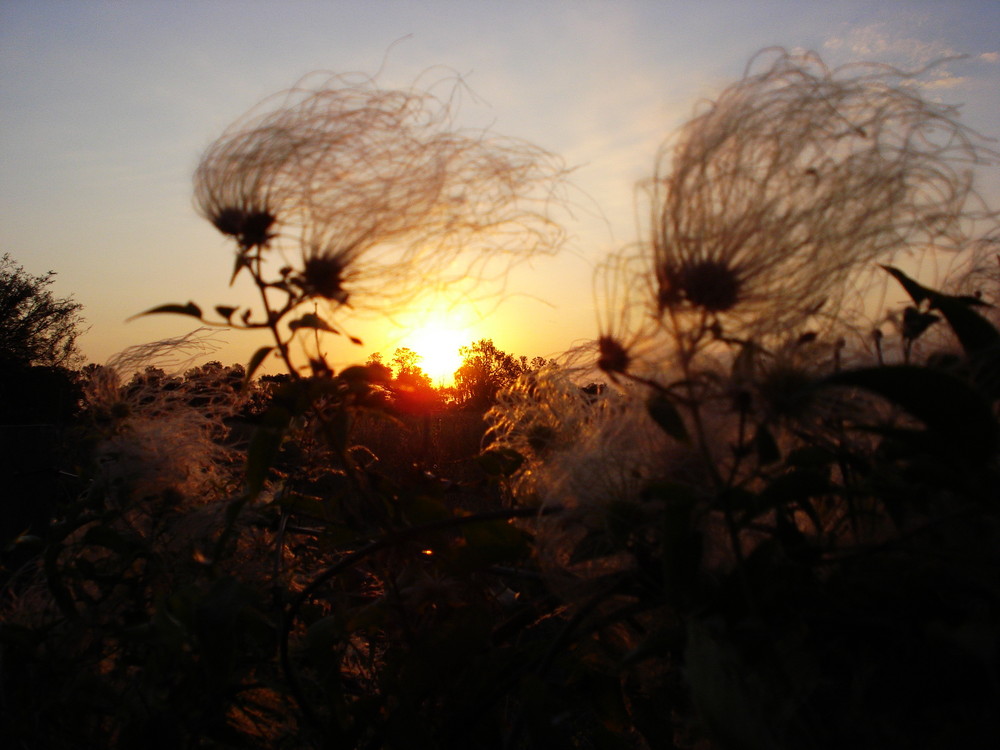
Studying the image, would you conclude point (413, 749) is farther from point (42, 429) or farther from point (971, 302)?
point (42, 429)

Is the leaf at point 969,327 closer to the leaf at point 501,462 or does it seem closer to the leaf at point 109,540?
the leaf at point 501,462

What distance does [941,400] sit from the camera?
605 millimetres

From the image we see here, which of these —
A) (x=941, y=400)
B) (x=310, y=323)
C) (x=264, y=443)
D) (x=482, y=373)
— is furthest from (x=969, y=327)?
(x=482, y=373)

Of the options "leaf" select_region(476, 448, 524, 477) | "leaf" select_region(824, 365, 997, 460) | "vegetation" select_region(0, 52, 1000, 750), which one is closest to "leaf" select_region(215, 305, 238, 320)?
"vegetation" select_region(0, 52, 1000, 750)

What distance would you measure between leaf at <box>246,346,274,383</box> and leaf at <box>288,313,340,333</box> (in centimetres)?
4

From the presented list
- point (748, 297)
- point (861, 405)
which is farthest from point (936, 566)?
point (748, 297)

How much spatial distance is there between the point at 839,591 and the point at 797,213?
404 mm

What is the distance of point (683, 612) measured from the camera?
0.70 meters

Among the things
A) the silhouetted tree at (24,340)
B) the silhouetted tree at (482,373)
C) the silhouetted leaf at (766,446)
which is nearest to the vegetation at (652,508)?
the silhouetted leaf at (766,446)

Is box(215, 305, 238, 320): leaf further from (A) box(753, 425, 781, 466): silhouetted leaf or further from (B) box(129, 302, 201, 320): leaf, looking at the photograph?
(A) box(753, 425, 781, 466): silhouetted leaf

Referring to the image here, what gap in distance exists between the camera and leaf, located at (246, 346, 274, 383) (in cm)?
94

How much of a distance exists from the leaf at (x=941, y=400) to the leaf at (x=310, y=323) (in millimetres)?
654

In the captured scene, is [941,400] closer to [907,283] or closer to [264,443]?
[907,283]

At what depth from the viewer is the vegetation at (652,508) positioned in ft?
2.11
